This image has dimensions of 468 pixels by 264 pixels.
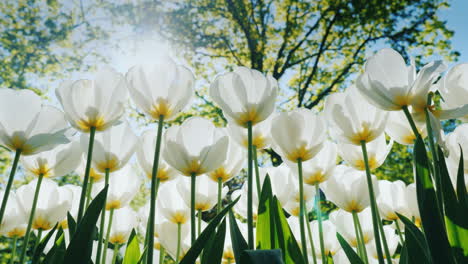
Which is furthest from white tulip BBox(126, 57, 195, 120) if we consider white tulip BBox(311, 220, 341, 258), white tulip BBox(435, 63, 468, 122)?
white tulip BBox(311, 220, 341, 258)

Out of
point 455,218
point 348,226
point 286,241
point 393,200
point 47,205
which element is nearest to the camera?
point 455,218

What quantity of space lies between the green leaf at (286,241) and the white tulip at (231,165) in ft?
0.91

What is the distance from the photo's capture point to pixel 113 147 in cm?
102

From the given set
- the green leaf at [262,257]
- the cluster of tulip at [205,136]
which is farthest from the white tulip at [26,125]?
the green leaf at [262,257]

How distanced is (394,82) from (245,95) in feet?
1.25

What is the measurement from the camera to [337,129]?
3.37ft

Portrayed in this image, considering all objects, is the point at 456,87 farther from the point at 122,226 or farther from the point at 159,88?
the point at 122,226

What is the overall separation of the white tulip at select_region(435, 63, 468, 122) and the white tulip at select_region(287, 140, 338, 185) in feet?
1.17

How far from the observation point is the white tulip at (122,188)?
1.16 metres

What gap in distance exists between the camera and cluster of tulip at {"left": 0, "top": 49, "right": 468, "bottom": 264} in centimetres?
90

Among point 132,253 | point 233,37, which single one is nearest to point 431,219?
point 132,253

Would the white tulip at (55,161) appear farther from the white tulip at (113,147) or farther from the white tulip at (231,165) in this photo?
the white tulip at (231,165)

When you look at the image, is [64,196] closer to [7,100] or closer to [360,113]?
[7,100]

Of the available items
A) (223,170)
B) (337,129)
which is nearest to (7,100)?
(223,170)
